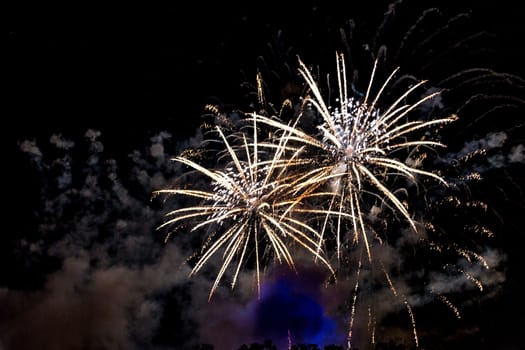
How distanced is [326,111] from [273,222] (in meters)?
4.70

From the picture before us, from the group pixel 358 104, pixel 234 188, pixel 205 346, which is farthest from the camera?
pixel 205 346

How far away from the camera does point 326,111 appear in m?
16.7

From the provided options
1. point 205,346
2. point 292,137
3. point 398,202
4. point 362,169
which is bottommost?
point 398,202

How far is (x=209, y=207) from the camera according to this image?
675 inches

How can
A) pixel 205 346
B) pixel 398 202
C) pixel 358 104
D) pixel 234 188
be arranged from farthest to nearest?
pixel 205 346 → pixel 234 188 → pixel 358 104 → pixel 398 202

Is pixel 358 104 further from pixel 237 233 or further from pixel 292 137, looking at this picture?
pixel 237 233

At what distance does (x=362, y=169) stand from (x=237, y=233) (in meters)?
5.46

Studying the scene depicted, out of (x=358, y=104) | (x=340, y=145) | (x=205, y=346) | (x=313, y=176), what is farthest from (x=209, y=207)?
(x=205, y=346)

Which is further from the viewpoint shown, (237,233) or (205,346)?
(205,346)

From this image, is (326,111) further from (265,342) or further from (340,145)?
(265,342)

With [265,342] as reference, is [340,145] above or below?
below

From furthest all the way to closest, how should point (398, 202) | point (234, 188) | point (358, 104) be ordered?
point (234, 188)
point (358, 104)
point (398, 202)

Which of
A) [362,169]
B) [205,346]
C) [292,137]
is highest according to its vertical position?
[205,346]

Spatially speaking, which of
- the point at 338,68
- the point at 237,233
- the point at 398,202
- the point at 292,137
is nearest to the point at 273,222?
the point at 237,233
